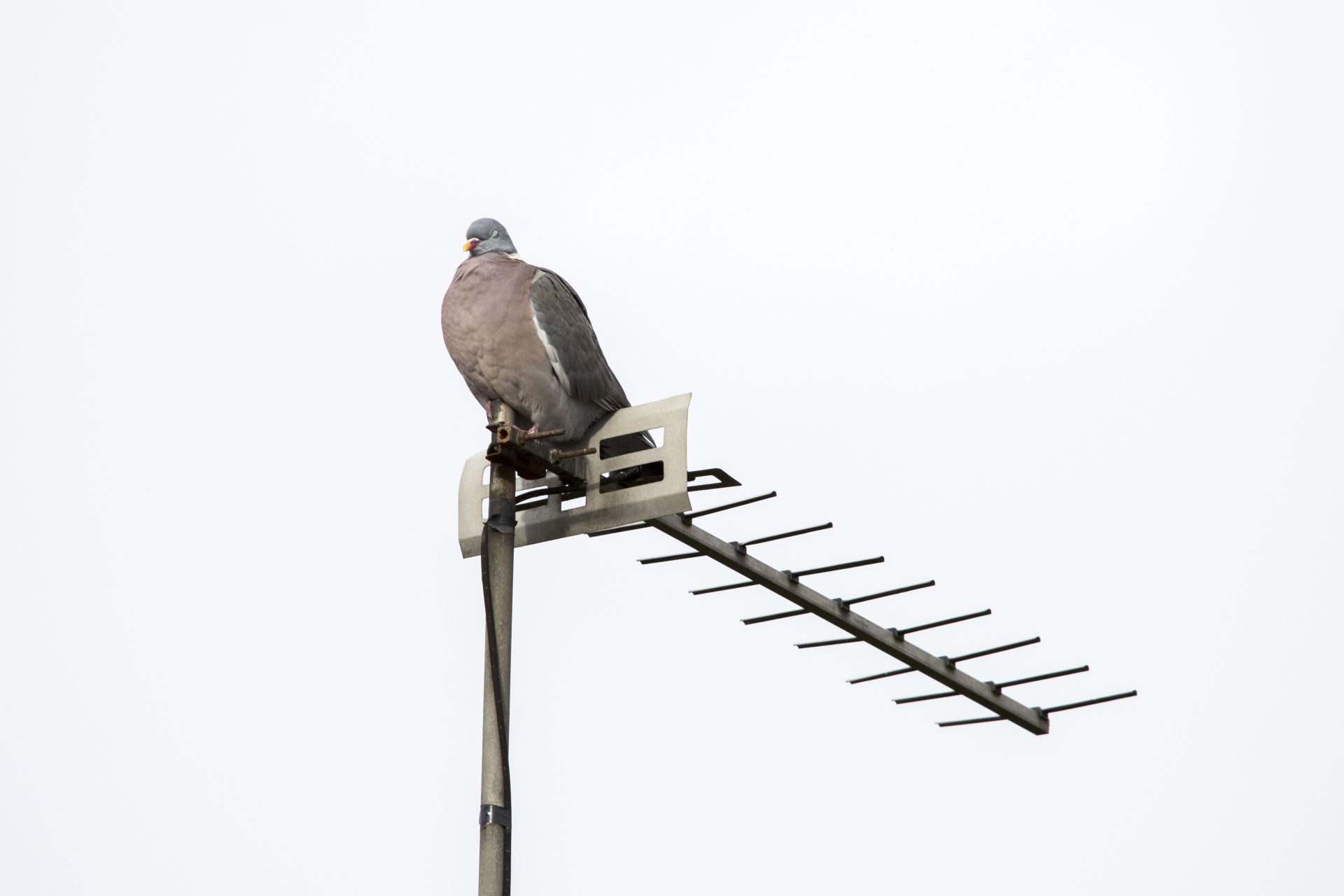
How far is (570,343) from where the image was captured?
6.88 m

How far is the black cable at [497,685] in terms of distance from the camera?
516 cm

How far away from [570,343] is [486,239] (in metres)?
0.75

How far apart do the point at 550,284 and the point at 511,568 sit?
179 cm

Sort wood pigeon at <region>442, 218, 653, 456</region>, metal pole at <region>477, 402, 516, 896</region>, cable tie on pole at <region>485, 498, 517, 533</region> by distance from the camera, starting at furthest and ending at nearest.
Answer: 1. wood pigeon at <region>442, 218, 653, 456</region>
2. cable tie on pole at <region>485, 498, 517, 533</region>
3. metal pole at <region>477, 402, 516, 896</region>

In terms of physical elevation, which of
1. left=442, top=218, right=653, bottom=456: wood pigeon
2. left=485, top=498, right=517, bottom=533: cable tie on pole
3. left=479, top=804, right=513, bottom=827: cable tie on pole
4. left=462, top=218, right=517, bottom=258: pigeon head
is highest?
left=462, top=218, right=517, bottom=258: pigeon head

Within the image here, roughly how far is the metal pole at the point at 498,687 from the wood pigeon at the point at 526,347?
3.19ft

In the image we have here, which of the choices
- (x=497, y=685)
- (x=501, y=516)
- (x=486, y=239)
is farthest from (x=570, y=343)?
(x=497, y=685)

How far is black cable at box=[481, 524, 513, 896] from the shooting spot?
5156mm

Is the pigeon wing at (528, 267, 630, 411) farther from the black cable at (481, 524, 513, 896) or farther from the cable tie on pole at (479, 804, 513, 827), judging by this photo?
the cable tie on pole at (479, 804, 513, 827)

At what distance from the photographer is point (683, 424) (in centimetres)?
576

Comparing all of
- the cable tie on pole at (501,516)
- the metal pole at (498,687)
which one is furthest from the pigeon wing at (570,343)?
the cable tie on pole at (501,516)

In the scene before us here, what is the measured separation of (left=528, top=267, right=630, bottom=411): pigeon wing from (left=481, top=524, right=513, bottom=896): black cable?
4.48 ft

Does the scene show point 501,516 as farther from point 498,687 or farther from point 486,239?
point 486,239

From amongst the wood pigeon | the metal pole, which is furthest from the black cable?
the wood pigeon
